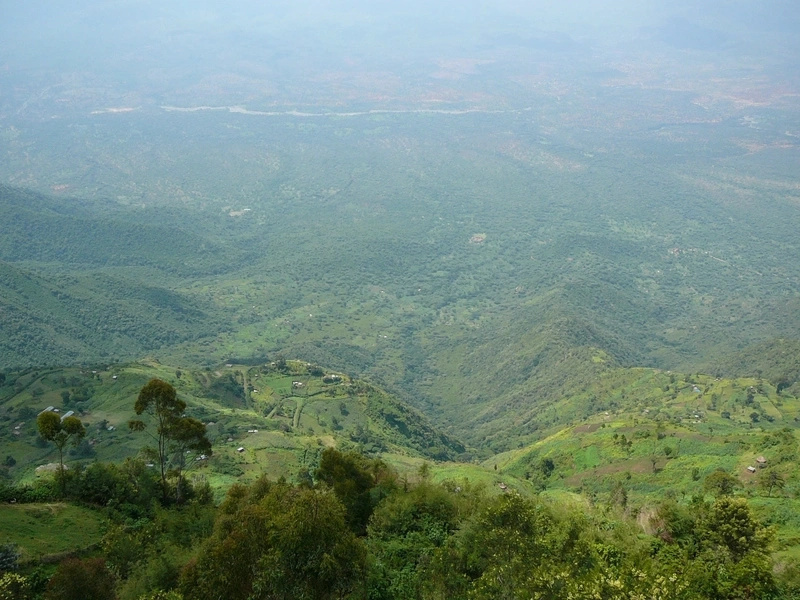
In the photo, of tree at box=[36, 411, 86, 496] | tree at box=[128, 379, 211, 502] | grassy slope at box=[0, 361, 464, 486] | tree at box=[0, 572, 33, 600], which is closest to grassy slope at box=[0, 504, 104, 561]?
tree at box=[36, 411, 86, 496]

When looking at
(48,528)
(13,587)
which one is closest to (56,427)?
(48,528)

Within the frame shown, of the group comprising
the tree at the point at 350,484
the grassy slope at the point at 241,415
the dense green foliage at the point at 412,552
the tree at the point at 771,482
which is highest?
the dense green foliage at the point at 412,552

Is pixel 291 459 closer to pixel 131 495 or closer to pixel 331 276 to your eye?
pixel 131 495

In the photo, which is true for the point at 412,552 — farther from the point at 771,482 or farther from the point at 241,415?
the point at 241,415

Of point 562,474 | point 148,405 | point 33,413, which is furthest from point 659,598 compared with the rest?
point 33,413

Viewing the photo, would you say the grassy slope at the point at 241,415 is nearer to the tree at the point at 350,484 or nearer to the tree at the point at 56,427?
the tree at the point at 350,484

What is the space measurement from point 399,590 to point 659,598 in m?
12.4

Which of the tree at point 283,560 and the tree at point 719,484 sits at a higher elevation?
the tree at point 283,560

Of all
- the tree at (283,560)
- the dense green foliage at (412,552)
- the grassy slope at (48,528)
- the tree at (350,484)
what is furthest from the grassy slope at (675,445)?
the grassy slope at (48,528)

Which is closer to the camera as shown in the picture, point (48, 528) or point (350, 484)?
point (48, 528)

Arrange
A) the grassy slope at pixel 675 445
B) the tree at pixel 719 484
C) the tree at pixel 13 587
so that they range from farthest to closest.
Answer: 1. the grassy slope at pixel 675 445
2. the tree at pixel 719 484
3. the tree at pixel 13 587

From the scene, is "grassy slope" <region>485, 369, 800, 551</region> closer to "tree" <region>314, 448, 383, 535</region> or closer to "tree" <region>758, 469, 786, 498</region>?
"tree" <region>758, 469, 786, 498</region>

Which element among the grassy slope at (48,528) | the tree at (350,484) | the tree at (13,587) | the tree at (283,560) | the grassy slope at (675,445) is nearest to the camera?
the tree at (283,560)

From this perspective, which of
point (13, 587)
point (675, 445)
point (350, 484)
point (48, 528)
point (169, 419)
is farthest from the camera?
point (675, 445)
